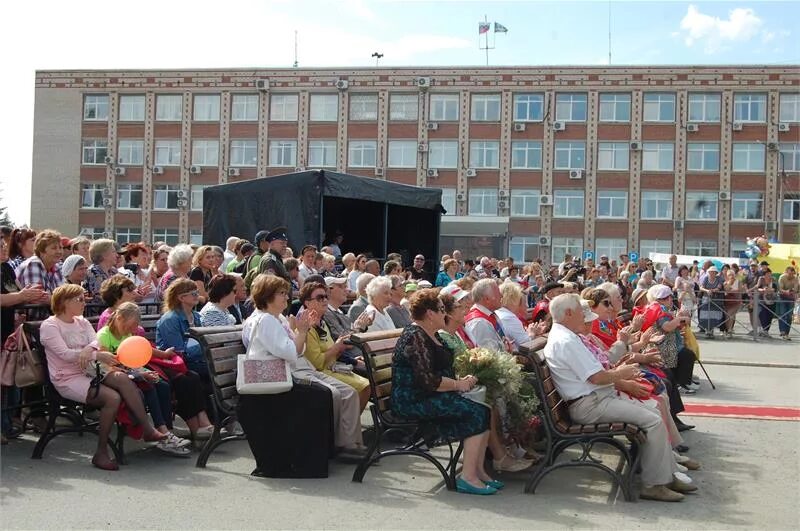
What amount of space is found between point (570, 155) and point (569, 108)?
284cm

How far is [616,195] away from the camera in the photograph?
49.2m

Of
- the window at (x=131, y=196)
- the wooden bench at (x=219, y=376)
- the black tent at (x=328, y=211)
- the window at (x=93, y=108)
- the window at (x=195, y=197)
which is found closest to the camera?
the wooden bench at (x=219, y=376)

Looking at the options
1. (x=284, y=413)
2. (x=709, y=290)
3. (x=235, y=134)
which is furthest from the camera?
(x=235, y=134)

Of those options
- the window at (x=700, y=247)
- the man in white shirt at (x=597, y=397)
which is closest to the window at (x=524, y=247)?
the window at (x=700, y=247)

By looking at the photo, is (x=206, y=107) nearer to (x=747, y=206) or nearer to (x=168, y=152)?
(x=168, y=152)

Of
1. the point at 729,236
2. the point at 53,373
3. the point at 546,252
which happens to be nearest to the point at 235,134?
the point at 546,252

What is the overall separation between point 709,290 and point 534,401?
15.8 meters

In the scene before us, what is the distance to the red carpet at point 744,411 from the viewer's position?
928 centimetres

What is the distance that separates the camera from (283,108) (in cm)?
5200

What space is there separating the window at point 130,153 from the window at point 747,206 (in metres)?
37.7

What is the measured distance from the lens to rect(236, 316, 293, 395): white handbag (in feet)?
20.1

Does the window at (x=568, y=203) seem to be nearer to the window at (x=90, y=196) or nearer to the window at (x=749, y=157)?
the window at (x=749, y=157)

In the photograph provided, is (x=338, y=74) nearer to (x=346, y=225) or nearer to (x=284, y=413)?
(x=346, y=225)

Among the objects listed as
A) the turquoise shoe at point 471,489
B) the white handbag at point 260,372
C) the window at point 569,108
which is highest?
the window at point 569,108
